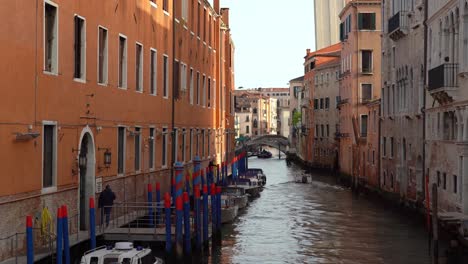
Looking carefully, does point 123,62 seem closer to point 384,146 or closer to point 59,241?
point 59,241

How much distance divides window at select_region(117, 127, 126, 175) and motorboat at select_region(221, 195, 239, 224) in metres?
8.42

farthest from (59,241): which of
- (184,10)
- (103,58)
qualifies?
(184,10)

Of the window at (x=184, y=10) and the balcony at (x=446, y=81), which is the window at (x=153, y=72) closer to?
the window at (x=184, y=10)

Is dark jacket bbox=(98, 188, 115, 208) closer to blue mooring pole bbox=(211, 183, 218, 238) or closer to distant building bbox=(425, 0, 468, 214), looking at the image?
blue mooring pole bbox=(211, 183, 218, 238)

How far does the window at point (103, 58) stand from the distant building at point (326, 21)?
99307 millimetres

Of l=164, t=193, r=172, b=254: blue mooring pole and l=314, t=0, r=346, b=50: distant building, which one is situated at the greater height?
l=314, t=0, r=346, b=50: distant building

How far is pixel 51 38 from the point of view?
16.0m

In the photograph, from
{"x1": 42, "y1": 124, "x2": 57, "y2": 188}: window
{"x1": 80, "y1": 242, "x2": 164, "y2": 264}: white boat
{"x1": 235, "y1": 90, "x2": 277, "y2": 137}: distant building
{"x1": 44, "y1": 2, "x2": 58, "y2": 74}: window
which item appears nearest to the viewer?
{"x1": 80, "y1": 242, "x2": 164, "y2": 264}: white boat

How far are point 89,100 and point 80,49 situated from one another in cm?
130

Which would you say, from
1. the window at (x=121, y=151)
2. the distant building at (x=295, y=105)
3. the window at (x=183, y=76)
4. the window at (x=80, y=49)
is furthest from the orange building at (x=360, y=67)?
the distant building at (x=295, y=105)

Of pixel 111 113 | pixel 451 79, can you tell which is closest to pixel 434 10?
pixel 451 79

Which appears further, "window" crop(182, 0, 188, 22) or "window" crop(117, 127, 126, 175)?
"window" crop(182, 0, 188, 22)

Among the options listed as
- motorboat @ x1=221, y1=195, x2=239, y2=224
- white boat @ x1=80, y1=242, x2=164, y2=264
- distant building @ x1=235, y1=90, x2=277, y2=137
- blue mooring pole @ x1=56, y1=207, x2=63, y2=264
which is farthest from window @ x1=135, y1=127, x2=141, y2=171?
distant building @ x1=235, y1=90, x2=277, y2=137

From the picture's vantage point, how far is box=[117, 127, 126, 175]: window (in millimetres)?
21141
